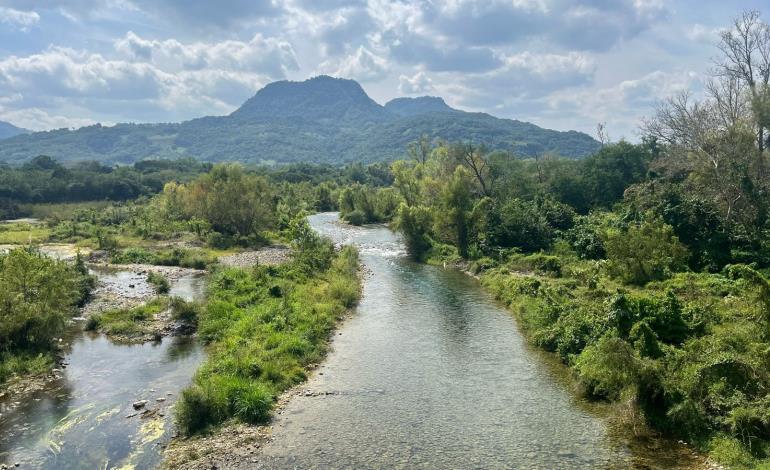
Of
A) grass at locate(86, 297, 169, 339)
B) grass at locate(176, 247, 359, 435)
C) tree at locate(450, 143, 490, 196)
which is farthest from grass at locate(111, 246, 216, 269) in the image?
tree at locate(450, 143, 490, 196)

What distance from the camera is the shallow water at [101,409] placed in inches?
802

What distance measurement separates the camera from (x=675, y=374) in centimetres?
2209

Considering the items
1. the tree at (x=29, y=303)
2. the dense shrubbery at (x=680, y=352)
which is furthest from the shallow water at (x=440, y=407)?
the tree at (x=29, y=303)

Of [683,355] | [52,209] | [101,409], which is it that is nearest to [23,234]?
[52,209]

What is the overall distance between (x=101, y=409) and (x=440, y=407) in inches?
603

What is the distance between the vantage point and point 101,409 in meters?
24.3

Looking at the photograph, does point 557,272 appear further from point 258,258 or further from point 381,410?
point 258,258

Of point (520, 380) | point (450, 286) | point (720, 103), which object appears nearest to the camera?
point (520, 380)

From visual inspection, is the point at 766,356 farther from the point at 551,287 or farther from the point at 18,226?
the point at 18,226

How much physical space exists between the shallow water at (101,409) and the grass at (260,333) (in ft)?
5.26

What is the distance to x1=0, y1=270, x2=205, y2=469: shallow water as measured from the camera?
20.4 m

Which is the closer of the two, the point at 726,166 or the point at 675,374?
the point at 675,374

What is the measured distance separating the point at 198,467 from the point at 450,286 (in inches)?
1296

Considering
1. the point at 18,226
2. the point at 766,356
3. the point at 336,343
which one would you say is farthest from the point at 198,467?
the point at 18,226
